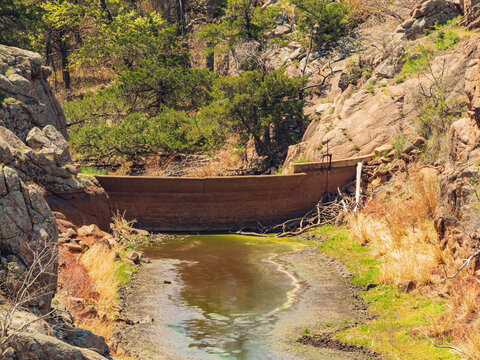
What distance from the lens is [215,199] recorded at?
23.2m

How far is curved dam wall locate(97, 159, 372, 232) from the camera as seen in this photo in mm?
22688

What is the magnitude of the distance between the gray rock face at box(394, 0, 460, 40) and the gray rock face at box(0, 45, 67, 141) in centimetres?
1979

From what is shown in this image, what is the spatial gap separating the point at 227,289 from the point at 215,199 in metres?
7.86

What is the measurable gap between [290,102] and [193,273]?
15.5 metres

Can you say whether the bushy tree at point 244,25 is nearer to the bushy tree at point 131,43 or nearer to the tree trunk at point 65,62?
the bushy tree at point 131,43

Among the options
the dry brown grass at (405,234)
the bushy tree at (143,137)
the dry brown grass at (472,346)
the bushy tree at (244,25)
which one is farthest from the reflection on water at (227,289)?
the bushy tree at (244,25)

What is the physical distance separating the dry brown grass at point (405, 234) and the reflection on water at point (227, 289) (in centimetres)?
265

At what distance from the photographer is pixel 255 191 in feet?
77.0

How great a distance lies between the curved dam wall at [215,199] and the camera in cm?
2269

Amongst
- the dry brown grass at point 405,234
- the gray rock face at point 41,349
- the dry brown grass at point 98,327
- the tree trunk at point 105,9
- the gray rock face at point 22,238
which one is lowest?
the dry brown grass at point 98,327

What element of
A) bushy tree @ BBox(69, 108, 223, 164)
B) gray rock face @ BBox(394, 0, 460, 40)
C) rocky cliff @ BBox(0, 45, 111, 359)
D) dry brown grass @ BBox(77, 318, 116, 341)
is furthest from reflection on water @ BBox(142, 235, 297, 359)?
gray rock face @ BBox(394, 0, 460, 40)

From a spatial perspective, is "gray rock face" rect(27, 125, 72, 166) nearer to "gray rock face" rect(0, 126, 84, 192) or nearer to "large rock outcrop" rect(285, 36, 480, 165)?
"gray rock face" rect(0, 126, 84, 192)

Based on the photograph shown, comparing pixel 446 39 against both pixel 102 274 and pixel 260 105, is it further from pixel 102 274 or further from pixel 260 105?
pixel 102 274

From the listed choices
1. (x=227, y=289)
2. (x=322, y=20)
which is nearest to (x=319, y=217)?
(x=227, y=289)
